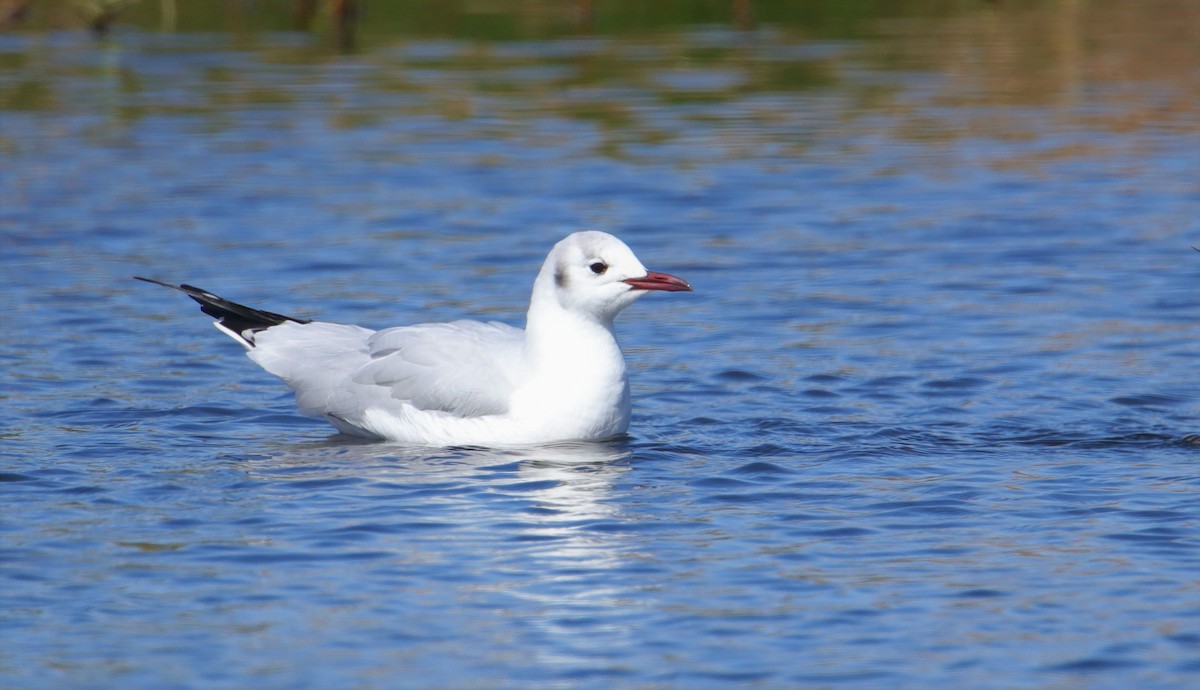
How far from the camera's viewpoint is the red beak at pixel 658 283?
8.85 meters

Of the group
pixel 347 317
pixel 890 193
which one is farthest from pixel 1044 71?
pixel 347 317

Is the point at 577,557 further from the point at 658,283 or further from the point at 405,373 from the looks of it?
the point at 405,373

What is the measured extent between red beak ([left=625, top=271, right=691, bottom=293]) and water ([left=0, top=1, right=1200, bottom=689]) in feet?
2.68

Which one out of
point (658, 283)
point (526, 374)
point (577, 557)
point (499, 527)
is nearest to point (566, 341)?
Answer: point (526, 374)

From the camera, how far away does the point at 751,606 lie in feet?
22.6

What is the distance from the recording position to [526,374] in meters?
9.23

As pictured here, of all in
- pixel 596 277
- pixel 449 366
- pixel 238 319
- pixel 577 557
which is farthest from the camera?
pixel 238 319

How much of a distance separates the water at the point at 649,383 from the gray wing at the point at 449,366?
29cm

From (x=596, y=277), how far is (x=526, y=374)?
1.91ft

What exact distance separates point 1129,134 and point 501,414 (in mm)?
11068

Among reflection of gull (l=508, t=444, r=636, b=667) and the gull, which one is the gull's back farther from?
reflection of gull (l=508, t=444, r=636, b=667)

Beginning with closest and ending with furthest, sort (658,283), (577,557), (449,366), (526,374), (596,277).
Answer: (577,557), (658,283), (596,277), (526,374), (449,366)

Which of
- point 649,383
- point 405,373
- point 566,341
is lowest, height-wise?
point 649,383

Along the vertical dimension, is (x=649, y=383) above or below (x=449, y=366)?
below
